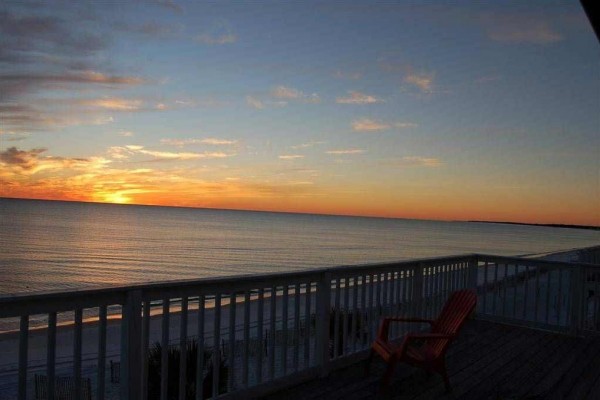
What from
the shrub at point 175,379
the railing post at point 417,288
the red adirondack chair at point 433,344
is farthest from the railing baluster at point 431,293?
the shrub at point 175,379

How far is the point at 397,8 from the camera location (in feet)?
30.4

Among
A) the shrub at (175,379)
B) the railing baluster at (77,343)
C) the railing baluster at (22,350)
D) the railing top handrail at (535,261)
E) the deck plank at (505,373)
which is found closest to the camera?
the railing baluster at (22,350)

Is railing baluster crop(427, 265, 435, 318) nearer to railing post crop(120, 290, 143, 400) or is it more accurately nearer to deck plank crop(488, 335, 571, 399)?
deck plank crop(488, 335, 571, 399)

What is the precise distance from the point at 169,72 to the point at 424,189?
44.4m

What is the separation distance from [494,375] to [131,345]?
11.4ft

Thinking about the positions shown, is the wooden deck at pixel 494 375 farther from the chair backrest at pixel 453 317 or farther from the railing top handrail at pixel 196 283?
the railing top handrail at pixel 196 283

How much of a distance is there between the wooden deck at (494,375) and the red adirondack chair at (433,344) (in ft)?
0.55

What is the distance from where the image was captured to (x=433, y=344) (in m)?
4.75

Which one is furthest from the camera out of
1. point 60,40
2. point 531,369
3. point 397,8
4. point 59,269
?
point 59,269

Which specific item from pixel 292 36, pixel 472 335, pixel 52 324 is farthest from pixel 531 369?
pixel 292 36

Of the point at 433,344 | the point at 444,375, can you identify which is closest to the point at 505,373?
the point at 433,344

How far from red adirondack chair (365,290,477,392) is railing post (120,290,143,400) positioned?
211 centimetres

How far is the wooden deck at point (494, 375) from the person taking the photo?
14.5ft

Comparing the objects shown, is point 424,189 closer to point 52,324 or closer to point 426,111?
point 426,111
